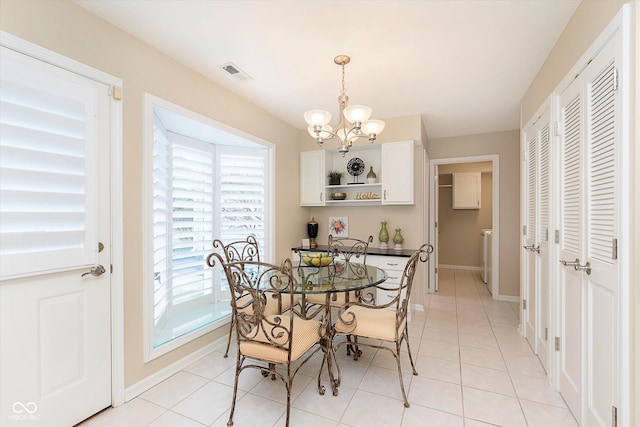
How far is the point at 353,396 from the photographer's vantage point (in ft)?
6.56

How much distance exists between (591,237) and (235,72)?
9.27 feet

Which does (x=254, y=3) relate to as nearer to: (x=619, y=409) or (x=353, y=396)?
(x=353, y=396)

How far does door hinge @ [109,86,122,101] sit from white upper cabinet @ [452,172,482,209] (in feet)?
20.6

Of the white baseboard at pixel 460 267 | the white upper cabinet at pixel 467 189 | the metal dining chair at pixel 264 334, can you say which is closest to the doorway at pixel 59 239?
the metal dining chair at pixel 264 334

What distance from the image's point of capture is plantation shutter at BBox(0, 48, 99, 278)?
146 centimetres

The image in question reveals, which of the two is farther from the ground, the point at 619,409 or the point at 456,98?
A: the point at 456,98

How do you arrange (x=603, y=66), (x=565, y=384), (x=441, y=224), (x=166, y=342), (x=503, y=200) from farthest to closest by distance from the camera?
(x=441, y=224), (x=503, y=200), (x=166, y=342), (x=565, y=384), (x=603, y=66)

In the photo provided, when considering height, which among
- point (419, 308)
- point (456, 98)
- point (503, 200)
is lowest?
point (419, 308)

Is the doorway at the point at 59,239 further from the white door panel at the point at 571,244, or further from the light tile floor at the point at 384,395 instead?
the white door panel at the point at 571,244

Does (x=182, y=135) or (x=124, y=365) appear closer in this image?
(x=124, y=365)

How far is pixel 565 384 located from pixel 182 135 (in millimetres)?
3805

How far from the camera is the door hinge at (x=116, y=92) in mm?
1893

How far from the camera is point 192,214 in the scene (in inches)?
116

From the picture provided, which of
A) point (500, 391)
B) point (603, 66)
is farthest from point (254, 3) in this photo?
point (500, 391)
